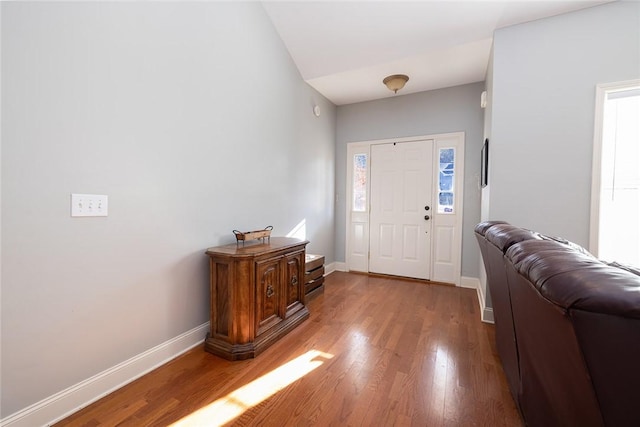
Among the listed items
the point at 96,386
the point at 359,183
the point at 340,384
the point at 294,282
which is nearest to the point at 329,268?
the point at 359,183

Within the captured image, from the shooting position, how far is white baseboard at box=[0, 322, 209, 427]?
51.9 inches

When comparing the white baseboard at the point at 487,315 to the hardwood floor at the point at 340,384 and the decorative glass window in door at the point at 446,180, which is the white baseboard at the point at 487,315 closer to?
the hardwood floor at the point at 340,384

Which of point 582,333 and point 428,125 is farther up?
point 428,125

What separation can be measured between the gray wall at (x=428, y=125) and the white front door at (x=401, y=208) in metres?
0.25

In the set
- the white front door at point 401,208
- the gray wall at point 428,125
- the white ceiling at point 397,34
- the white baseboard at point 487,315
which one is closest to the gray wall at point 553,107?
the white ceiling at point 397,34

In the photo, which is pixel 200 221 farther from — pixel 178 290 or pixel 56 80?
pixel 56 80

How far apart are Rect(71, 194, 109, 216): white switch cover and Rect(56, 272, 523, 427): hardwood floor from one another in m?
1.06

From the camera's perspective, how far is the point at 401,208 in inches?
159

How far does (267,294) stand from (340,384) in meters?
0.83

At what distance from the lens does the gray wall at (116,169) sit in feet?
4.17

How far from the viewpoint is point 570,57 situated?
229 centimetres

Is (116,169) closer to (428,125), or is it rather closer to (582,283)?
(582,283)

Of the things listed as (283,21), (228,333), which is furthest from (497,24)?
(228,333)

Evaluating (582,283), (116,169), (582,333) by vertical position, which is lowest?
(582,333)
